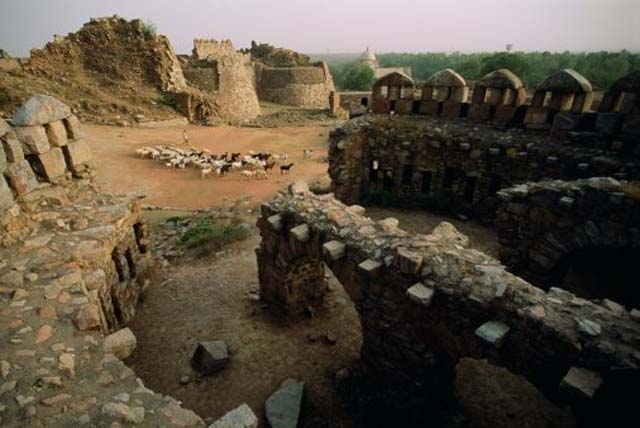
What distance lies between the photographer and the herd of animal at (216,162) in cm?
1712

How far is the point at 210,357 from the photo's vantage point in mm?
6328

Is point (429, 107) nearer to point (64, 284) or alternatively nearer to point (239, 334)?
point (239, 334)

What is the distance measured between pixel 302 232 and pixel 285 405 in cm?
270

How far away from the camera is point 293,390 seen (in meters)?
5.77

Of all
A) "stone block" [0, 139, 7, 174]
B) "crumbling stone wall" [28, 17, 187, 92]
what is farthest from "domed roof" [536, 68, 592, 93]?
"crumbling stone wall" [28, 17, 187, 92]

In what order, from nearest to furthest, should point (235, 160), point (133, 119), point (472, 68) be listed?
point (235, 160) → point (133, 119) → point (472, 68)

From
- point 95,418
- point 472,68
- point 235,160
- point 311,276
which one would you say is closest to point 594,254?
point 311,276

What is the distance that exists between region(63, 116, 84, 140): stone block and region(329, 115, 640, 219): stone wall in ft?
24.2

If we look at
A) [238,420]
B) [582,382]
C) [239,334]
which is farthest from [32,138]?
[582,382]

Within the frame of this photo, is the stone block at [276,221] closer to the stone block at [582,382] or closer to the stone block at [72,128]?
the stone block at [72,128]

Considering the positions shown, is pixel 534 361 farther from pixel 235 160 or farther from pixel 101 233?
pixel 235 160

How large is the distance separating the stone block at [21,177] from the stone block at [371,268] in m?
5.52

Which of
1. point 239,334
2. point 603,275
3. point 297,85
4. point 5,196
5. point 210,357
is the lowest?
point 239,334

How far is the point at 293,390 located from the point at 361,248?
8.27 feet
